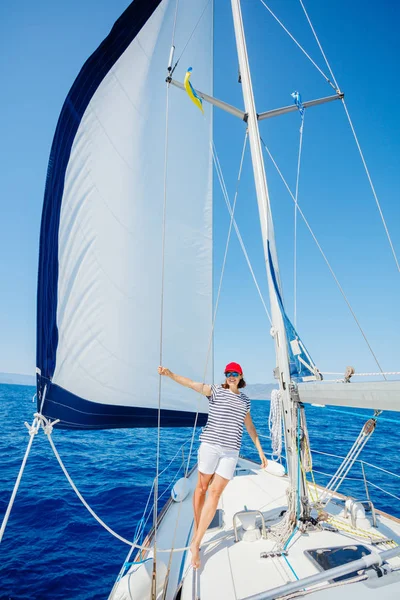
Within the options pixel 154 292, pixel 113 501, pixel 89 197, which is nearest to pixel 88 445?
pixel 113 501

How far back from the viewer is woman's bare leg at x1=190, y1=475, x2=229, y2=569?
2.73m

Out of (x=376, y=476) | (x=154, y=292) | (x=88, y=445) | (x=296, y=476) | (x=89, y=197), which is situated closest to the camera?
(x=296, y=476)

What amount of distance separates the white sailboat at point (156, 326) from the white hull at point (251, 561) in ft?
0.06

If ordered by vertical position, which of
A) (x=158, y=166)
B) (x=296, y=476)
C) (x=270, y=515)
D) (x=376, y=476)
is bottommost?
(x=376, y=476)

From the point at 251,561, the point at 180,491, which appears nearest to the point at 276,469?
the point at 180,491

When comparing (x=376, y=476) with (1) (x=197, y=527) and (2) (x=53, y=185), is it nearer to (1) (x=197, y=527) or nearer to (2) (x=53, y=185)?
(1) (x=197, y=527)

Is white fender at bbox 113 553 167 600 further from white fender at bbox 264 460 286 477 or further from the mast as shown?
white fender at bbox 264 460 286 477

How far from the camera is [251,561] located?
2.73 meters

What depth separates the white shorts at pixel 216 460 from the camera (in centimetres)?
298

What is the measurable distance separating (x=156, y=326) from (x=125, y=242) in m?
1.19

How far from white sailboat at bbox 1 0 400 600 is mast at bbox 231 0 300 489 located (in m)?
0.02

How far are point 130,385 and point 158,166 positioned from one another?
316 cm

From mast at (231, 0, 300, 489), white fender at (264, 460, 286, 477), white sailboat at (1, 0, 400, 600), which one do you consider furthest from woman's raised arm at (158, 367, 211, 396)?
white fender at (264, 460, 286, 477)

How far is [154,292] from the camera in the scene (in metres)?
4.12
